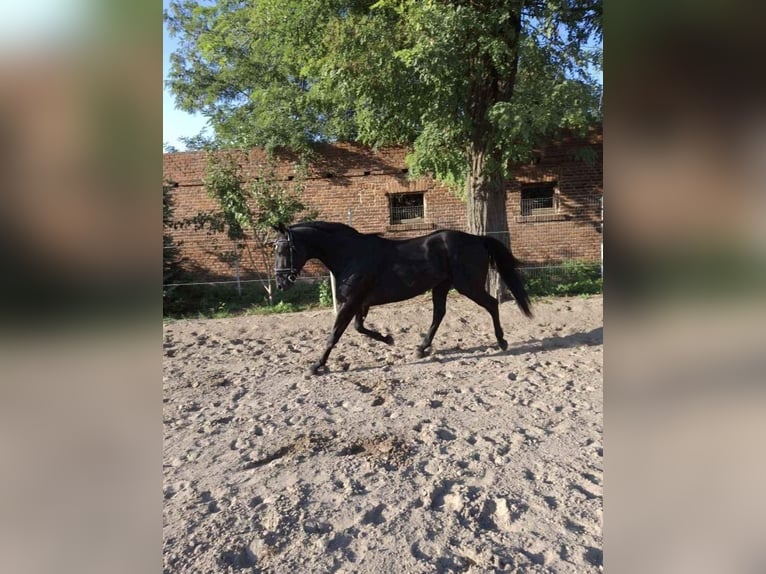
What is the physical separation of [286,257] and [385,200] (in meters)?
7.21

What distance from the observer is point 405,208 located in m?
12.1

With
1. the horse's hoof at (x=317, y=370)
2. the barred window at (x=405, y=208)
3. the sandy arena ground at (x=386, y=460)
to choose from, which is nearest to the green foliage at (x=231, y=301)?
the barred window at (x=405, y=208)

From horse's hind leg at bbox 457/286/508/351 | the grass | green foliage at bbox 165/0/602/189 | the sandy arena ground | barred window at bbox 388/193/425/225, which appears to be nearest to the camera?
the sandy arena ground

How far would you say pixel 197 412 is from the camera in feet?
13.7

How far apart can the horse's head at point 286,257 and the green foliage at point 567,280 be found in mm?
5996

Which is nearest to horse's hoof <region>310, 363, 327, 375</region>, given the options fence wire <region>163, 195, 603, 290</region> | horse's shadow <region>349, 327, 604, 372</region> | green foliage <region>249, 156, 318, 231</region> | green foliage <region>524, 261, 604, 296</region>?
horse's shadow <region>349, 327, 604, 372</region>

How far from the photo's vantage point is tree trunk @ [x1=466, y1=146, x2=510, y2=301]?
27.1 ft

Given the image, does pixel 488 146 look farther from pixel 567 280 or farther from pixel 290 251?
pixel 290 251

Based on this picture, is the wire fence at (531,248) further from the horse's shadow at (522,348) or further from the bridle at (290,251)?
the bridle at (290,251)

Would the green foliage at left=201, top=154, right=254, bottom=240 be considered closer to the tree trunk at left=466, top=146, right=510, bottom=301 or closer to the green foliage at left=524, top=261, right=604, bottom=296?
the tree trunk at left=466, top=146, right=510, bottom=301

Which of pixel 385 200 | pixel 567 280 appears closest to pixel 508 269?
pixel 567 280

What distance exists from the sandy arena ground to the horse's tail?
0.63 meters
